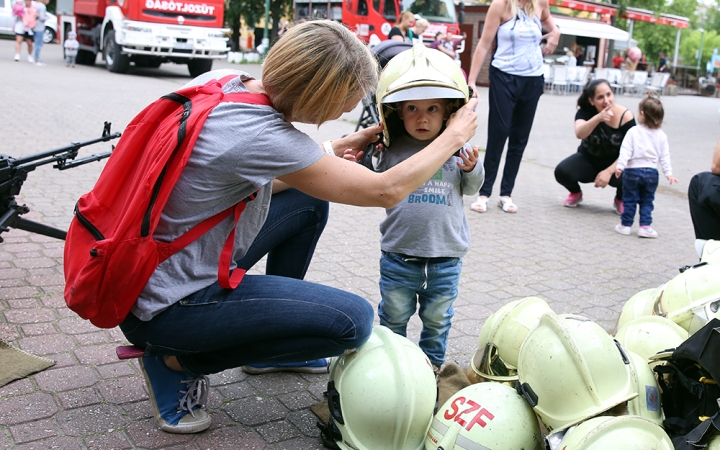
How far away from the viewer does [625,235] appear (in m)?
6.41

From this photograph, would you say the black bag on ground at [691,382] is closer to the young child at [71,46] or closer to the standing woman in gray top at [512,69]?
the standing woman in gray top at [512,69]

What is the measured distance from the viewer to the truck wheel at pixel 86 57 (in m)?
20.8

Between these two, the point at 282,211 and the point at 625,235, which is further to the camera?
the point at 625,235

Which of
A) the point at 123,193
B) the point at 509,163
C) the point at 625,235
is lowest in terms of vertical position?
the point at 625,235

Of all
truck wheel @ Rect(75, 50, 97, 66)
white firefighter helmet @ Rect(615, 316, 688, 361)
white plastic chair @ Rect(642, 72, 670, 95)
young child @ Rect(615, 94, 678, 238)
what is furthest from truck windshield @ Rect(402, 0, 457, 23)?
white firefighter helmet @ Rect(615, 316, 688, 361)

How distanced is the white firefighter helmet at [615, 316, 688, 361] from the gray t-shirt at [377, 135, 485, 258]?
0.76m

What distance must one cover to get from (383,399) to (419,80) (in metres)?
1.27

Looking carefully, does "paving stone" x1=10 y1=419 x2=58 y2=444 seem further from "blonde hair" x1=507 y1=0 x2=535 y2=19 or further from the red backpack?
"blonde hair" x1=507 y1=0 x2=535 y2=19

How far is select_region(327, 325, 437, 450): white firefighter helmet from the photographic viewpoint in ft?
8.11

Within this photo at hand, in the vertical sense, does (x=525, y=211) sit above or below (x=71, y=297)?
below

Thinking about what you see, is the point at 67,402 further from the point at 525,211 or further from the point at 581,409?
the point at 525,211

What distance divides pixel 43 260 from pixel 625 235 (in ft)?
15.5

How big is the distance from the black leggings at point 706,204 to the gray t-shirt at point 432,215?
2366 millimetres

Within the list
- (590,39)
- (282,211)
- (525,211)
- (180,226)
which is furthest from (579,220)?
(590,39)
